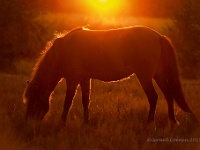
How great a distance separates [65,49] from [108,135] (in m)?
2.40

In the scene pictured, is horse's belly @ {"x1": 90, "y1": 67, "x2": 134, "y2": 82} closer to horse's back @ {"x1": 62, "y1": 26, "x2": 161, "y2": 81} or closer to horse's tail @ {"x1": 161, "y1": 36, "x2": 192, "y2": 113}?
horse's back @ {"x1": 62, "y1": 26, "x2": 161, "y2": 81}

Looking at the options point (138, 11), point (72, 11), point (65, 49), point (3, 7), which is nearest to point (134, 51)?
point (65, 49)

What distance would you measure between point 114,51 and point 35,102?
6.07 ft

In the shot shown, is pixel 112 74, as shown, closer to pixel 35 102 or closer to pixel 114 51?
pixel 114 51

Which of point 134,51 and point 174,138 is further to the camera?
point 134,51

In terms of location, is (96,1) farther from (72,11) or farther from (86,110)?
(86,110)

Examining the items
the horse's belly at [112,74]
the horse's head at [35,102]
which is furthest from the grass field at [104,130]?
the horse's belly at [112,74]

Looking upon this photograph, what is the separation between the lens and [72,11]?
40.1 meters

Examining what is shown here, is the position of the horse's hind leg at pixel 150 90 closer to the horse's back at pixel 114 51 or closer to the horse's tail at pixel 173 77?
the horse's back at pixel 114 51

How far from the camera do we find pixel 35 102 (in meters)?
7.50

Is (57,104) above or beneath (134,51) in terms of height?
beneath

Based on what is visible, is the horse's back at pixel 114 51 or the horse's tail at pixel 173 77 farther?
the horse's tail at pixel 173 77

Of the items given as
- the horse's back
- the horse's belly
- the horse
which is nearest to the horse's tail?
the horse

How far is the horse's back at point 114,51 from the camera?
7.41 m
